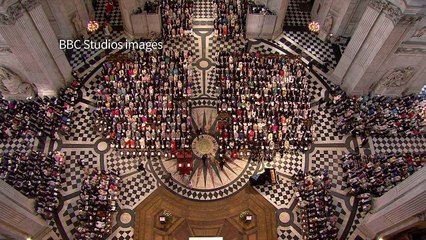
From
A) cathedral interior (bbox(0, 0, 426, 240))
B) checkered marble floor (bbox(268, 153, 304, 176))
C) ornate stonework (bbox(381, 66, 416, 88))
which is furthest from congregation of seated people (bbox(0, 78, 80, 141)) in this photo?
ornate stonework (bbox(381, 66, 416, 88))

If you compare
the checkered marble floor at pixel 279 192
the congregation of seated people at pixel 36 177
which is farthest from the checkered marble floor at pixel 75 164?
the checkered marble floor at pixel 279 192

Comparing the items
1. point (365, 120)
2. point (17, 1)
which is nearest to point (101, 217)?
point (17, 1)

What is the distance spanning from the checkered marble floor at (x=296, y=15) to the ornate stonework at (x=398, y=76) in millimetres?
8828

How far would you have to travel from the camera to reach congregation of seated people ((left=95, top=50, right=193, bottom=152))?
23.2m

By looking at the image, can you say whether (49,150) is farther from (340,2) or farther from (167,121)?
(340,2)

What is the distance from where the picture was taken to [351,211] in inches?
860

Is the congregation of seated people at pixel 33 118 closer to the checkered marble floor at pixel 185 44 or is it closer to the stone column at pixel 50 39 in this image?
the stone column at pixel 50 39

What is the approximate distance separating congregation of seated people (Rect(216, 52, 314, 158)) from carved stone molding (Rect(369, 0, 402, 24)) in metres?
6.53

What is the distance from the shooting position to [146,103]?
947 inches

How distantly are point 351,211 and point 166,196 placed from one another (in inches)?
447

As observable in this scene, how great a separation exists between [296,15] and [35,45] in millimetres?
20515

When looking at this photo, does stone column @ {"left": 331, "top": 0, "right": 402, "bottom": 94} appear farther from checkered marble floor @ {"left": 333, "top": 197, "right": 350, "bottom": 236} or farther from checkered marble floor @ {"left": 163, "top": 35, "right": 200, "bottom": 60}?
checkered marble floor @ {"left": 163, "top": 35, "right": 200, "bottom": 60}

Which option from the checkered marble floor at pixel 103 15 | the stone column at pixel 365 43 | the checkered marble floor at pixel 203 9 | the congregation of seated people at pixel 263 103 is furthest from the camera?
the checkered marble floor at pixel 203 9

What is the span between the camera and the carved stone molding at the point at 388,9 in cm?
1972
